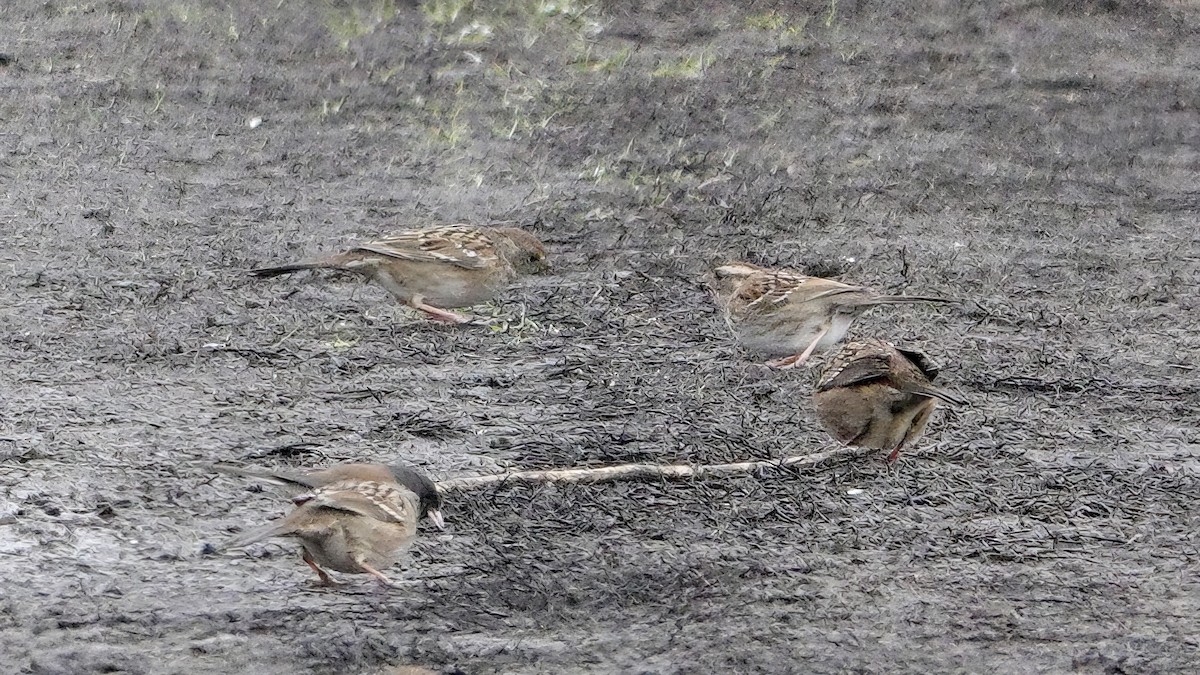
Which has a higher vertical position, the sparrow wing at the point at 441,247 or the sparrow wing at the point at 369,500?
the sparrow wing at the point at 441,247

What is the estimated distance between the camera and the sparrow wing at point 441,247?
22.6ft

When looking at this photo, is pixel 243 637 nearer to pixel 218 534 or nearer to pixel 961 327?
pixel 218 534

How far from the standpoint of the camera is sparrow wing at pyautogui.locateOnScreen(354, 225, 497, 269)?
6.88m

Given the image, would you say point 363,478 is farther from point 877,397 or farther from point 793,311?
point 793,311

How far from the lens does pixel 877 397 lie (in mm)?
5652

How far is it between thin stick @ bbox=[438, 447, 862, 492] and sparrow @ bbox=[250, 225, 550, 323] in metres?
1.57

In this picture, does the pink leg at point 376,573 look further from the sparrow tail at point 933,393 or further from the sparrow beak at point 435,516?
the sparrow tail at point 933,393

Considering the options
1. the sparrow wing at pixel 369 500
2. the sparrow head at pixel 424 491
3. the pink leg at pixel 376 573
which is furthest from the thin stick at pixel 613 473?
the pink leg at pixel 376 573

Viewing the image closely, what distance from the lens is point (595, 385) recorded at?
6480 mm

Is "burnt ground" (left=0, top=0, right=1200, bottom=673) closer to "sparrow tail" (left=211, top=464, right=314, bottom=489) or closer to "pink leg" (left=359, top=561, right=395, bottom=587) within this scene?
"pink leg" (left=359, top=561, right=395, bottom=587)

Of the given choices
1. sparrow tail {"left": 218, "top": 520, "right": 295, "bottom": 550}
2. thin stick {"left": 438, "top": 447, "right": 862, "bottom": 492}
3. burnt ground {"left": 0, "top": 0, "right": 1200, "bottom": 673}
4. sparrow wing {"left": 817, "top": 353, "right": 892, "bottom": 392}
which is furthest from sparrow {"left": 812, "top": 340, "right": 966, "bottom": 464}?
sparrow tail {"left": 218, "top": 520, "right": 295, "bottom": 550}

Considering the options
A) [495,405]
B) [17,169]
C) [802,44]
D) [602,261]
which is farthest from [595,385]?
[802,44]

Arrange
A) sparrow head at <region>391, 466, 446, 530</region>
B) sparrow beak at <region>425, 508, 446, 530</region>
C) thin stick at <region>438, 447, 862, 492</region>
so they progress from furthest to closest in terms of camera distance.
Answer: thin stick at <region>438, 447, 862, 492</region> → sparrow beak at <region>425, 508, 446, 530</region> → sparrow head at <region>391, 466, 446, 530</region>

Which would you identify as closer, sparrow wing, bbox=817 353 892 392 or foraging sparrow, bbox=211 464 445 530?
foraging sparrow, bbox=211 464 445 530
